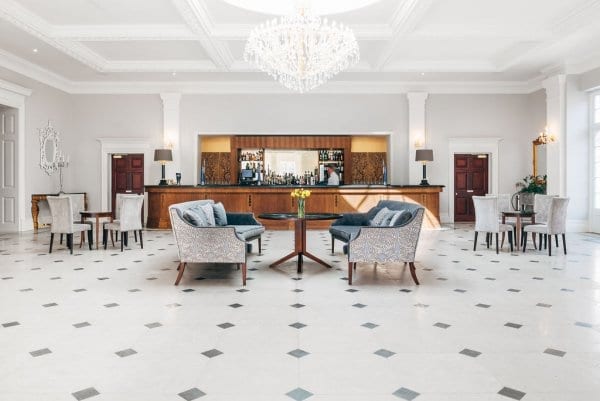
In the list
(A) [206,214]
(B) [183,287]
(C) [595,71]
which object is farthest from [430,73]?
(B) [183,287]

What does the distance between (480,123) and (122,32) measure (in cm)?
927

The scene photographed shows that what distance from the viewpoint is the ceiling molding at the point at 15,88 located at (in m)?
9.64

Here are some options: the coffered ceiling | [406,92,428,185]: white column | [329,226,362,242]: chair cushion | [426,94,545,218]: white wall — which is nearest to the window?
the coffered ceiling

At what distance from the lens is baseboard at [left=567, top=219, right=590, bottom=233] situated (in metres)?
10.4

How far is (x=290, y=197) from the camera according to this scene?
1107 centimetres

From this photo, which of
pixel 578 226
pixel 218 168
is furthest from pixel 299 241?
pixel 218 168

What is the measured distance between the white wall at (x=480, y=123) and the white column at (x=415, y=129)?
25 centimetres

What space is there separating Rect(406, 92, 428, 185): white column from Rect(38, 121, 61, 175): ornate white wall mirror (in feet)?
30.5

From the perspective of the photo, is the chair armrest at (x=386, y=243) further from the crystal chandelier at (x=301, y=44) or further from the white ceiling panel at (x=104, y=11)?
the white ceiling panel at (x=104, y=11)

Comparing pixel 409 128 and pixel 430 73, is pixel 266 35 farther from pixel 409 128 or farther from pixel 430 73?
pixel 409 128

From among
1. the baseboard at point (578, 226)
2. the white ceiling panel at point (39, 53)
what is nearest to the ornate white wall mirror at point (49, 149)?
the white ceiling panel at point (39, 53)

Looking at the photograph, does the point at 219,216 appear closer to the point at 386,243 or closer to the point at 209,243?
the point at 209,243

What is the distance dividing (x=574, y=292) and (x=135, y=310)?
15.1 feet

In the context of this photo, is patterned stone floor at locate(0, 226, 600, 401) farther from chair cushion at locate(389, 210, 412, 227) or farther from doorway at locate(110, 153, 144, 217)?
doorway at locate(110, 153, 144, 217)
